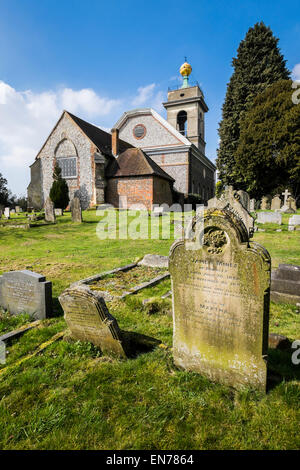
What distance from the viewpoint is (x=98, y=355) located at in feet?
10.7

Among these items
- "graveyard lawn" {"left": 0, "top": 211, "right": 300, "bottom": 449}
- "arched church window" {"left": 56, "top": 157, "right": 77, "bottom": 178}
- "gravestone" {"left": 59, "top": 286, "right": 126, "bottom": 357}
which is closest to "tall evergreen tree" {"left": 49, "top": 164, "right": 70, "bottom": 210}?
"arched church window" {"left": 56, "top": 157, "right": 77, "bottom": 178}

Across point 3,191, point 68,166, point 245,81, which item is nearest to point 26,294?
point 68,166

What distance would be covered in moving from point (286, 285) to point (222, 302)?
9.74 ft

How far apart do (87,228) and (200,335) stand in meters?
14.0

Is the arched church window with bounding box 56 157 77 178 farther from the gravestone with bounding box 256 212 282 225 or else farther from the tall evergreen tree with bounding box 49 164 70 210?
the gravestone with bounding box 256 212 282 225

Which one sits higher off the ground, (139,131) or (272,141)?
(139,131)

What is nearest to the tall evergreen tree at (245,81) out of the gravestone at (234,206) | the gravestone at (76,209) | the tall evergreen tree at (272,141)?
the tall evergreen tree at (272,141)

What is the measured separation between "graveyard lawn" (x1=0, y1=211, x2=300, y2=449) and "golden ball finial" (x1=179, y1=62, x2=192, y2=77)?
133 ft

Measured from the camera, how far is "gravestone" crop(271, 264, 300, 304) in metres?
4.80

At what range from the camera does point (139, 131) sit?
105 ft

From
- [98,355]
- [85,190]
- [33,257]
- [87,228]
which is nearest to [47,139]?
[85,190]

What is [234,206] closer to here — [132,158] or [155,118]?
[132,158]

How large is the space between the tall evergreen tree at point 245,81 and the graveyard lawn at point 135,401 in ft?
95.3

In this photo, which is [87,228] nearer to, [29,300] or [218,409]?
[29,300]
